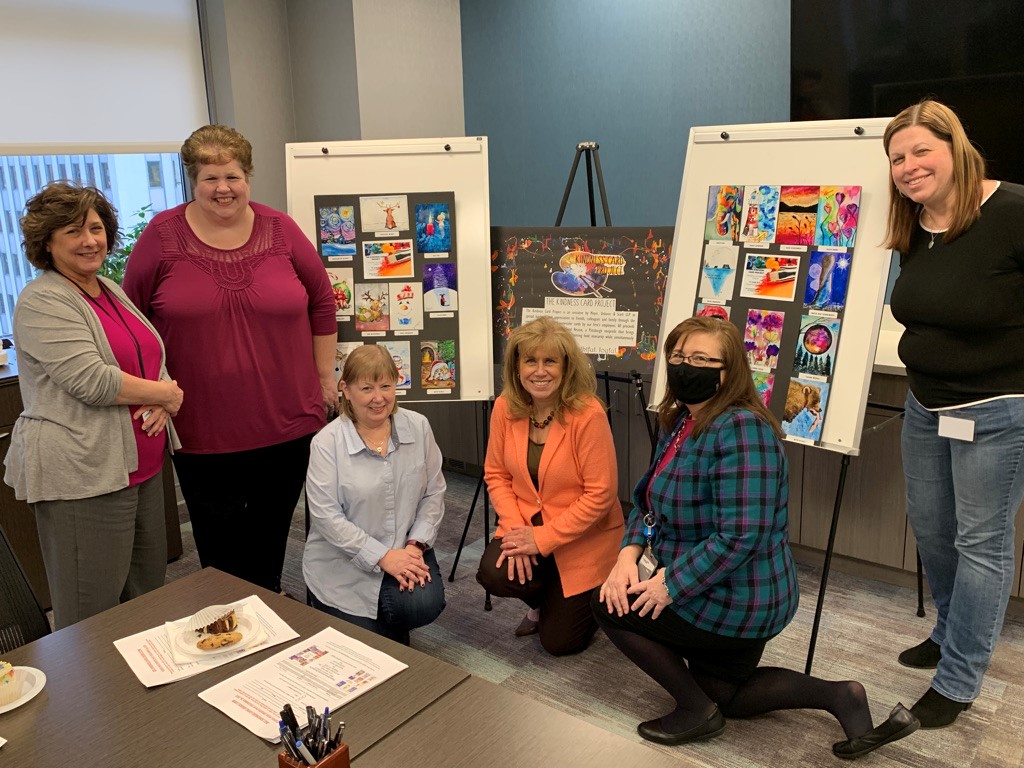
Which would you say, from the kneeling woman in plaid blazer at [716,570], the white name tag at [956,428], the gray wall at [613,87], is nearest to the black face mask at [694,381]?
the kneeling woman in plaid blazer at [716,570]

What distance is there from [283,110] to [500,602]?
2647 mm

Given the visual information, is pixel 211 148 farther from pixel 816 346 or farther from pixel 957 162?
pixel 957 162

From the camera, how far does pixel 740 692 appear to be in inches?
90.0

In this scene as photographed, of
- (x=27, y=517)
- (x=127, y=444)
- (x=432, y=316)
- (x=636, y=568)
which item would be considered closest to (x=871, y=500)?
(x=636, y=568)

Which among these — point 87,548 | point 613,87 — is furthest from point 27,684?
point 613,87

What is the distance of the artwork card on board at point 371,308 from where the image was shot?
3.15 meters

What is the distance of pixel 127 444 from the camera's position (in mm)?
2293

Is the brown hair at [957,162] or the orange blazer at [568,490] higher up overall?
the brown hair at [957,162]

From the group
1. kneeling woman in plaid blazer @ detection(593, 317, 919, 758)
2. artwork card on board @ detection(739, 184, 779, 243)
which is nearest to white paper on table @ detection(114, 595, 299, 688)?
kneeling woman in plaid blazer @ detection(593, 317, 919, 758)

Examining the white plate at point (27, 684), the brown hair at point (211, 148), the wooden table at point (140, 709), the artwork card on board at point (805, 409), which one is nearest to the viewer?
the wooden table at point (140, 709)

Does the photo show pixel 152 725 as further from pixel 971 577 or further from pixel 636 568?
pixel 971 577

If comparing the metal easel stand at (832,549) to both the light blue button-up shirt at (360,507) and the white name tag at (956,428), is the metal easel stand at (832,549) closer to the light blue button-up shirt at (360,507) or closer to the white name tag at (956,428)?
the white name tag at (956,428)

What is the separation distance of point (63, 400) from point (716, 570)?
5.50ft

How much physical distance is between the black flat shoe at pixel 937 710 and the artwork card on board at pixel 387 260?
209cm
